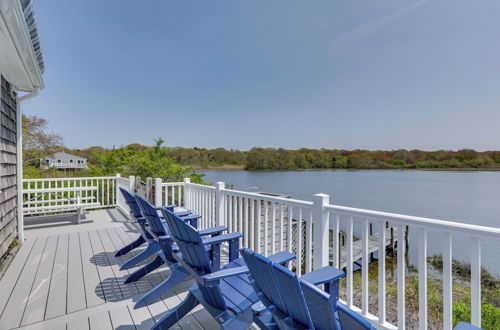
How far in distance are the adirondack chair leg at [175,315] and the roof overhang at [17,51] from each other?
276 centimetres

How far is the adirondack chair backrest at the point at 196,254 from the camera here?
179cm

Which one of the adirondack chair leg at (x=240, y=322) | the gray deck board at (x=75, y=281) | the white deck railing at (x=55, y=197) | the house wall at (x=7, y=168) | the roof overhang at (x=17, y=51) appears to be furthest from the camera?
the white deck railing at (x=55, y=197)

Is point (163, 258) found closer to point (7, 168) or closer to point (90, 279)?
point (90, 279)

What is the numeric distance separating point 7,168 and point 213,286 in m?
3.96

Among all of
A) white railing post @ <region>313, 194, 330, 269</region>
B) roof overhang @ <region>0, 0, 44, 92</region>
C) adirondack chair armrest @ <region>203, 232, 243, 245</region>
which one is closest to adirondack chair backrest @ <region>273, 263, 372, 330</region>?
adirondack chair armrest @ <region>203, 232, 243, 245</region>

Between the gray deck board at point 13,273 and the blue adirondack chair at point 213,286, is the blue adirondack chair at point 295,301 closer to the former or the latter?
the blue adirondack chair at point 213,286

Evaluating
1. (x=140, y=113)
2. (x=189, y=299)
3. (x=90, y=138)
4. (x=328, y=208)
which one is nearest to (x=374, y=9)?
(x=328, y=208)

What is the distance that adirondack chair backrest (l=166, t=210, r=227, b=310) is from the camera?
1792mm

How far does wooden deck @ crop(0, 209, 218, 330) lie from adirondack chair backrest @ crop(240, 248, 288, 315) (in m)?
1.08

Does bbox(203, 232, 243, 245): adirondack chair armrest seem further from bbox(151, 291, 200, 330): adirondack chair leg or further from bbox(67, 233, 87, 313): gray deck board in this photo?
Result: bbox(67, 233, 87, 313): gray deck board

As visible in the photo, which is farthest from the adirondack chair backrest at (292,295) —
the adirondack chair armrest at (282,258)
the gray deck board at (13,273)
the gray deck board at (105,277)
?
the gray deck board at (13,273)

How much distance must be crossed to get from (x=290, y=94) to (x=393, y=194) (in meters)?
11.1

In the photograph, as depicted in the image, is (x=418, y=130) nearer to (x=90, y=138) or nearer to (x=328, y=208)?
(x=328, y=208)

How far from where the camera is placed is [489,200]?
1608 cm
